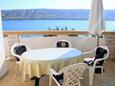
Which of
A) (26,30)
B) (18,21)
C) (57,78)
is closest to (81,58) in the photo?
(57,78)

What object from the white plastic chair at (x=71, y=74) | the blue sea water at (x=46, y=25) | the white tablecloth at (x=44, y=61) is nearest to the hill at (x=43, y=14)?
the blue sea water at (x=46, y=25)

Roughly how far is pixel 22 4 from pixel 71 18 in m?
1.56

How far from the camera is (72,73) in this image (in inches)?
132

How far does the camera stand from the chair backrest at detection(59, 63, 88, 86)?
328 cm

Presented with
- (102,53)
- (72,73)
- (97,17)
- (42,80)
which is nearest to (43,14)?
(97,17)

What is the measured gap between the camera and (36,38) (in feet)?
20.0

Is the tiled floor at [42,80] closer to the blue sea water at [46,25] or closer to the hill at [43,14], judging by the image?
the blue sea water at [46,25]

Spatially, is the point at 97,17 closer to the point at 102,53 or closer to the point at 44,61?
the point at 102,53

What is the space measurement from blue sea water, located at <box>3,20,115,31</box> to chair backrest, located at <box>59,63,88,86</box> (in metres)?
2.90

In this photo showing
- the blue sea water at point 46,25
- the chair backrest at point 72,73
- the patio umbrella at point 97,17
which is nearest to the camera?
the chair backrest at point 72,73

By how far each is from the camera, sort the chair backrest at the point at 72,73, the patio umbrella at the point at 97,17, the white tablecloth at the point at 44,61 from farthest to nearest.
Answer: the patio umbrella at the point at 97,17, the white tablecloth at the point at 44,61, the chair backrest at the point at 72,73

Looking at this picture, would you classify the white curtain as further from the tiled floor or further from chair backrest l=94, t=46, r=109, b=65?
the tiled floor

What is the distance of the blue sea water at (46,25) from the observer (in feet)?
20.7

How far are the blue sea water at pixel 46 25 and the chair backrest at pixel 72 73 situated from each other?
2.90 meters
